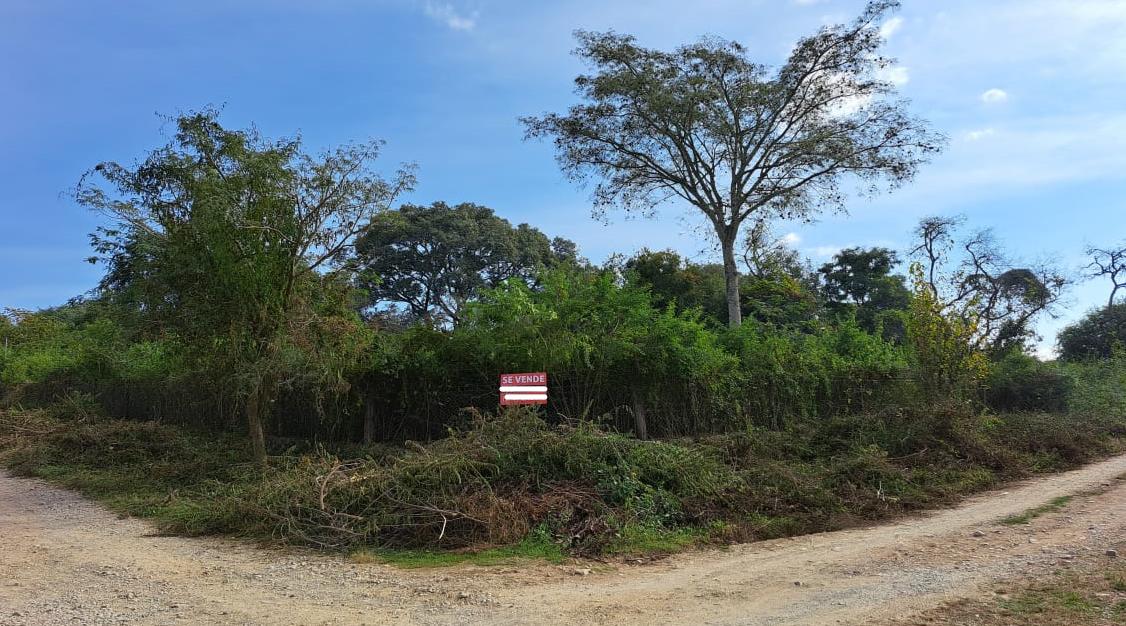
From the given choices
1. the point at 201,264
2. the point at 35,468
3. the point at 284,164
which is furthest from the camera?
the point at 35,468

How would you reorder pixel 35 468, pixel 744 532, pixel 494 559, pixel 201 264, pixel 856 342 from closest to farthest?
pixel 494 559 < pixel 744 532 < pixel 201 264 < pixel 35 468 < pixel 856 342

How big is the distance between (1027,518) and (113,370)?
2118cm

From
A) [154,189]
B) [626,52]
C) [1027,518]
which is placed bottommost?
[1027,518]

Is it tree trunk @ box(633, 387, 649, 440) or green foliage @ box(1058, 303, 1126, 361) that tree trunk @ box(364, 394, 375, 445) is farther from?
green foliage @ box(1058, 303, 1126, 361)

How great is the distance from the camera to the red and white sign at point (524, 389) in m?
9.81

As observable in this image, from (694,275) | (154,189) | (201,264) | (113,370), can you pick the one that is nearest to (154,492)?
(201,264)

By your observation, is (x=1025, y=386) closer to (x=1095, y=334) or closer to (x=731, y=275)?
(x=731, y=275)

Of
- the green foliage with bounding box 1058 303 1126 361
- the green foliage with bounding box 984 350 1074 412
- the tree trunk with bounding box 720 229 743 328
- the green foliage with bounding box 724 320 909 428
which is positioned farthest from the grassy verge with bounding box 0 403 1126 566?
the green foliage with bounding box 1058 303 1126 361

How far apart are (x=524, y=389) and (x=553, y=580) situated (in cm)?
422

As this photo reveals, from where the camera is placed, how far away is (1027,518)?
766 centimetres

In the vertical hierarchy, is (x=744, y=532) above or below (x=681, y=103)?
below

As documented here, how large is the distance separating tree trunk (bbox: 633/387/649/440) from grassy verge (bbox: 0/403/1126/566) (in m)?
2.79

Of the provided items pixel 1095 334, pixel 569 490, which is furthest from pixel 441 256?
pixel 1095 334

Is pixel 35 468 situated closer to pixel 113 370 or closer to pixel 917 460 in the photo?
pixel 113 370
